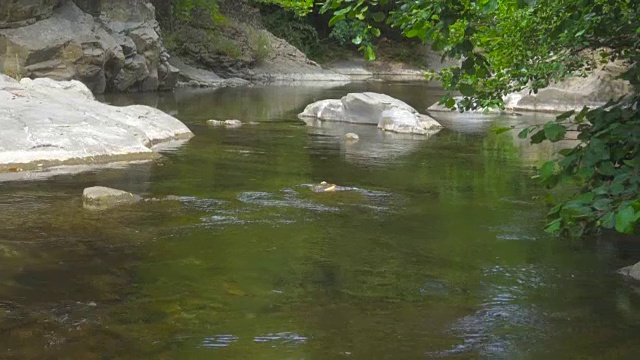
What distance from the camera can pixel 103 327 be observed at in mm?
6617

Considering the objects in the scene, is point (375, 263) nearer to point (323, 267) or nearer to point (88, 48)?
point (323, 267)

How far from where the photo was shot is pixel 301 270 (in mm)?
8484

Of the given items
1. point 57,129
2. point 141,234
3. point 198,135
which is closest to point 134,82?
point 198,135

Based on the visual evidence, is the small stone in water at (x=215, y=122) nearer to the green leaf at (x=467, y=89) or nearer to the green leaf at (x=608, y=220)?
the green leaf at (x=467, y=89)

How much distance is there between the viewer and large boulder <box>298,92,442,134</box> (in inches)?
845

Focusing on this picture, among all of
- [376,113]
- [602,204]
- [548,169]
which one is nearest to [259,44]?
[376,113]

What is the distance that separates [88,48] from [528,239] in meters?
20.8

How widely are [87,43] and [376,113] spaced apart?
35.5 feet

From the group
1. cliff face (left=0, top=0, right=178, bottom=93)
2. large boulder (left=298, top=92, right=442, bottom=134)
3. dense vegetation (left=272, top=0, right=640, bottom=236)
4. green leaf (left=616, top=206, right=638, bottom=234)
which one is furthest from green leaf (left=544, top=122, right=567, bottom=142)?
cliff face (left=0, top=0, right=178, bottom=93)

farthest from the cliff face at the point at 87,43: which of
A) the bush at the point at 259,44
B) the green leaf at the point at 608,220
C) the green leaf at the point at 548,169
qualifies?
the green leaf at the point at 608,220

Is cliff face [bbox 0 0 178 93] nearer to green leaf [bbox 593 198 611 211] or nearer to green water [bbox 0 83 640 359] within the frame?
green water [bbox 0 83 640 359]

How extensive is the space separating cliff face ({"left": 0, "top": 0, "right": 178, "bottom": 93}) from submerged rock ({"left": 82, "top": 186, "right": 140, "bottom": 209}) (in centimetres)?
1424

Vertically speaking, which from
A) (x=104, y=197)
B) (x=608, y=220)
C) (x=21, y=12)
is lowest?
(x=104, y=197)

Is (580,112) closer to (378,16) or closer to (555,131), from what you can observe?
(555,131)
